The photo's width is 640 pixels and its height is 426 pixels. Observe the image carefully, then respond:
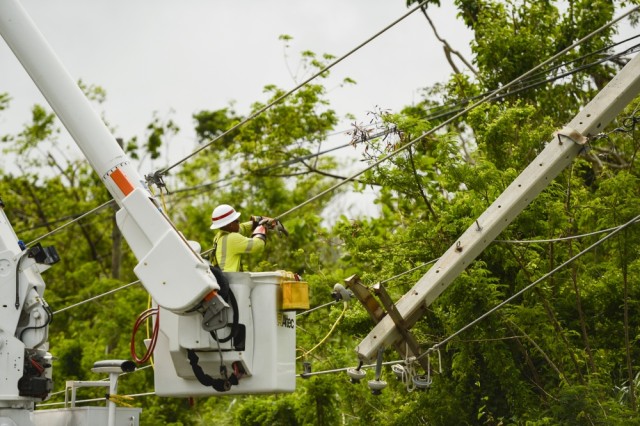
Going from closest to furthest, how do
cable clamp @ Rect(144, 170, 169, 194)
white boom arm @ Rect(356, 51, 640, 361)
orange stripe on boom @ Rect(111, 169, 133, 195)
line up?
orange stripe on boom @ Rect(111, 169, 133, 195)
white boom arm @ Rect(356, 51, 640, 361)
cable clamp @ Rect(144, 170, 169, 194)

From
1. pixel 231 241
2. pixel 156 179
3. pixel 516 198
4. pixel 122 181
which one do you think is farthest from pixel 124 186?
pixel 516 198

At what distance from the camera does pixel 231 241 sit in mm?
10758

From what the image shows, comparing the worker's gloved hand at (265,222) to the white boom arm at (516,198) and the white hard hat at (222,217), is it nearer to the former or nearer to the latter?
the white hard hat at (222,217)

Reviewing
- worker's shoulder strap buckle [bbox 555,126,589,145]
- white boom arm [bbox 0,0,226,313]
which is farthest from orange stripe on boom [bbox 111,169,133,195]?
worker's shoulder strap buckle [bbox 555,126,589,145]

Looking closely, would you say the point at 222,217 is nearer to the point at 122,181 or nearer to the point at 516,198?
the point at 122,181

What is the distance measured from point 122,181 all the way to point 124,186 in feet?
0.19

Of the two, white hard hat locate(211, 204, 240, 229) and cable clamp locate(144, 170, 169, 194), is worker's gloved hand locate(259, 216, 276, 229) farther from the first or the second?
cable clamp locate(144, 170, 169, 194)

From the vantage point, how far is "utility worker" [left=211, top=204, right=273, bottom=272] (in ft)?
35.2

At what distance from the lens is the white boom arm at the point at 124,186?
9.85 meters

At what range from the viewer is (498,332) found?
13531mm

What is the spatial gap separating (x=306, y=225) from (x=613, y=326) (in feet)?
35.1

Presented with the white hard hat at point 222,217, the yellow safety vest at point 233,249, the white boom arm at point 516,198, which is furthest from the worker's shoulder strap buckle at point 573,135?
the white hard hat at point 222,217

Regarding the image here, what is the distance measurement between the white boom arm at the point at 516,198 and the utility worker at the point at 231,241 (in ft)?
4.64

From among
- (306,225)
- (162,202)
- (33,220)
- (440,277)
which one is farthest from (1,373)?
(33,220)
